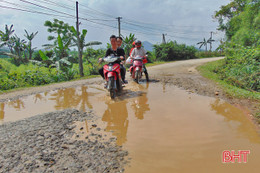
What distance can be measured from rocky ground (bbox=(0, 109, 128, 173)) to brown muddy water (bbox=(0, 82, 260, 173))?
251 mm

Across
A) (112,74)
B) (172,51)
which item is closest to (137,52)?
(112,74)

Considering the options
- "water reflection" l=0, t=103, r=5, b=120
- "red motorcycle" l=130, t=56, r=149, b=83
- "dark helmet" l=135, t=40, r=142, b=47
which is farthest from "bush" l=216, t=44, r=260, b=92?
"water reflection" l=0, t=103, r=5, b=120

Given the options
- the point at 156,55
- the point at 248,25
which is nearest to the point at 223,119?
the point at 248,25

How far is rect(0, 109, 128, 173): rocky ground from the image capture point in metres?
2.08

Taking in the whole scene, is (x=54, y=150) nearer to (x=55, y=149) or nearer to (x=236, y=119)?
(x=55, y=149)

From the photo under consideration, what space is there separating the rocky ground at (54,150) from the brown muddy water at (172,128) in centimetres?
25

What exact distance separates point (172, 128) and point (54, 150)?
1897 millimetres

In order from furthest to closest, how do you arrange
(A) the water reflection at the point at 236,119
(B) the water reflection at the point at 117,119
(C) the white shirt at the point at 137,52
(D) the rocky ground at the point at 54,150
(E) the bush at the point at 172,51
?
(E) the bush at the point at 172,51, (C) the white shirt at the point at 137,52, (B) the water reflection at the point at 117,119, (A) the water reflection at the point at 236,119, (D) the rocky ground at the point at 54,150

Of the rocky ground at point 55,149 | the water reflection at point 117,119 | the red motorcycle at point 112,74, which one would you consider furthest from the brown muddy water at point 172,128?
the red motorcycle at point 112,74

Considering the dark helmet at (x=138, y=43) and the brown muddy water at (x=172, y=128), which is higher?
the dark helmet at (x=138, y=43)

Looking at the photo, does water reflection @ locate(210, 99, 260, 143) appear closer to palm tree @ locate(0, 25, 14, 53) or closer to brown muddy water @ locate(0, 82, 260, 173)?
brown muddy water @ locate(0, 82, 260, 173)

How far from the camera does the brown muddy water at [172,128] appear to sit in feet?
7.09
